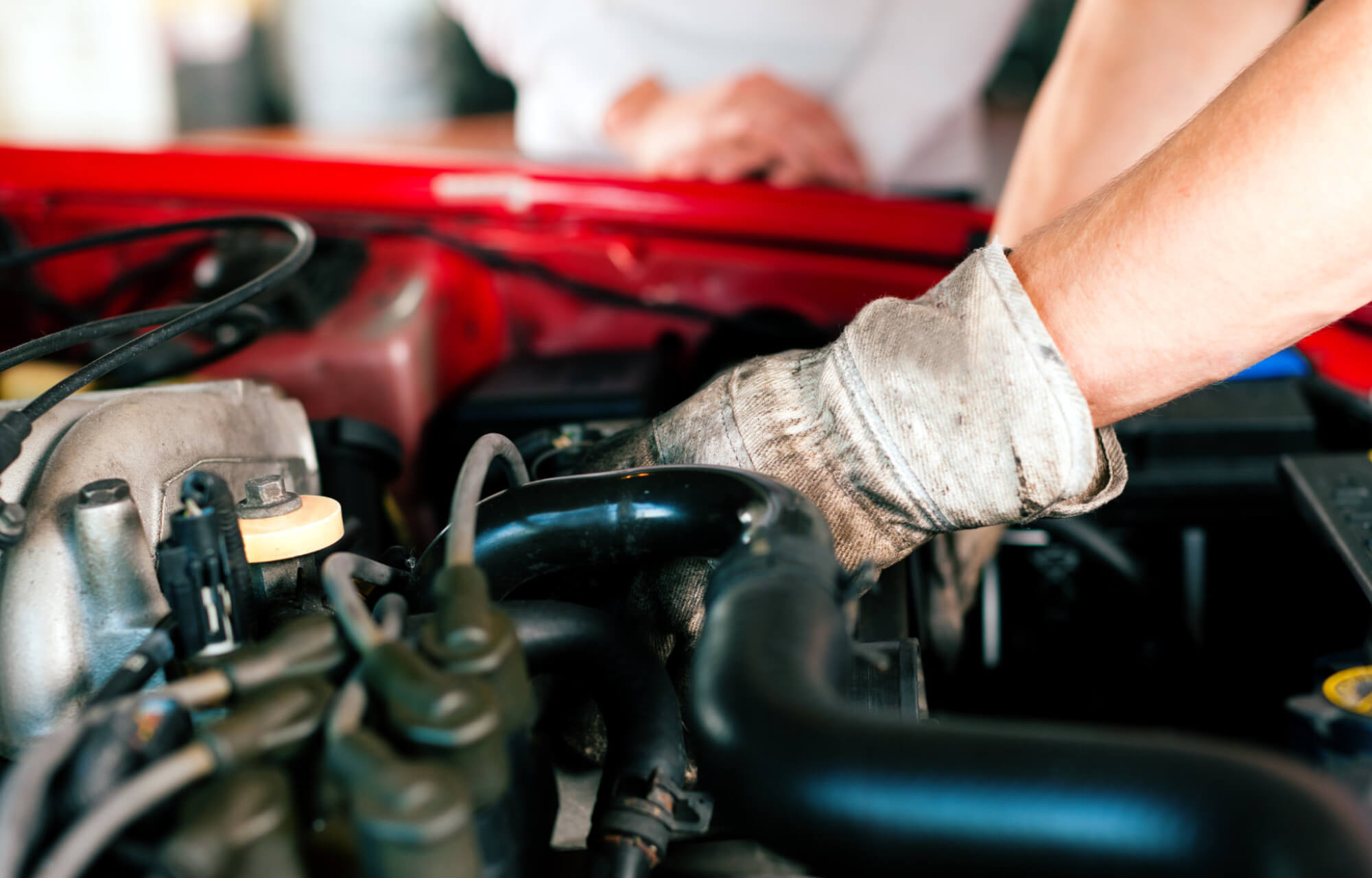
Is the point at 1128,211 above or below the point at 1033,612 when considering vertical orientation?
above

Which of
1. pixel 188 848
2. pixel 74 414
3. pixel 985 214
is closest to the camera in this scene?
pixel 188 848

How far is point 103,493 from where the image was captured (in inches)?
15.8

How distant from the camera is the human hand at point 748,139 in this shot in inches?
50.9

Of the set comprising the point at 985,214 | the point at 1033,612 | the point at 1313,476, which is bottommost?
the point at 1033,612

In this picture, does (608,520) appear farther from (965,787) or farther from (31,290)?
(31,290)

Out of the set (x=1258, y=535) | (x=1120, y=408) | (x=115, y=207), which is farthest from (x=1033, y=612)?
(x=115, y=207)

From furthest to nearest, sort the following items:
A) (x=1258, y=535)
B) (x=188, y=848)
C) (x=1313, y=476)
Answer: (x=1258, y=535), (x=1313, y=476), (x=188, y=848)

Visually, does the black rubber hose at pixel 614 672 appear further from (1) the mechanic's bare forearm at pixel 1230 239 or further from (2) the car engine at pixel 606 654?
(1) the mechanic's bare forearm at pixel 1230 239

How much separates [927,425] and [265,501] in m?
0.31

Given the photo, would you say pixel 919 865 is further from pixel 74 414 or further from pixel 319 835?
pixel 74 414

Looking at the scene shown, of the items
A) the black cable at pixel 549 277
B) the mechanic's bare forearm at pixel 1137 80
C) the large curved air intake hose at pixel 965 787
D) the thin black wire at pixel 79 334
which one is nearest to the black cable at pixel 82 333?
the thin black wire at pixel 79 334

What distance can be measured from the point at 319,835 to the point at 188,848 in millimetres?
53

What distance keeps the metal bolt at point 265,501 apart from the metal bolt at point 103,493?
0.16 ft

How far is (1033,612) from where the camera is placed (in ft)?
2.75
